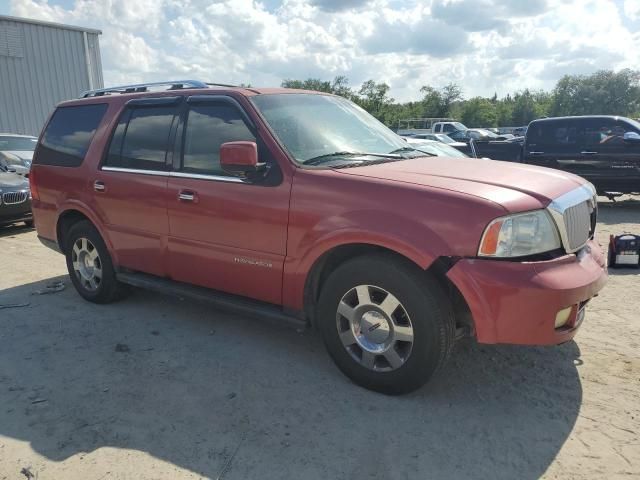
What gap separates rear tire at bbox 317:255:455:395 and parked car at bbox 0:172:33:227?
7566 millimetres

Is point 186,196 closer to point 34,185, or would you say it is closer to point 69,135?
point 69,135

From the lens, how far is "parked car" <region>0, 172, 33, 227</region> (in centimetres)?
872

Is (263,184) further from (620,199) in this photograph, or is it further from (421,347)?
(620,199)

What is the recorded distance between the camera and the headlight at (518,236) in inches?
109

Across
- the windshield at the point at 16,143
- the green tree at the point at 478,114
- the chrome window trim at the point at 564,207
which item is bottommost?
the green tree at the point at 478,114

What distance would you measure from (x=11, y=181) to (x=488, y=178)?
8928 millimetres

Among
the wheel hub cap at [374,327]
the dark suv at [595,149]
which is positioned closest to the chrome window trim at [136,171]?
the wheel hub cap at [374,327]

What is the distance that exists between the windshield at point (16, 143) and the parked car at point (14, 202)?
10.5 feet

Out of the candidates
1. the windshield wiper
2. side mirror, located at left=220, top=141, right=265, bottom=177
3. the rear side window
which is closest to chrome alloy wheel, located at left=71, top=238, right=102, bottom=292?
the rear side window

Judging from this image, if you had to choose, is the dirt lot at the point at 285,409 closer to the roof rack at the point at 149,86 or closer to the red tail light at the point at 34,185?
the red tail light at the point at 34,185

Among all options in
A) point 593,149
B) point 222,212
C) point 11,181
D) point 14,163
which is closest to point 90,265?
point 222,212

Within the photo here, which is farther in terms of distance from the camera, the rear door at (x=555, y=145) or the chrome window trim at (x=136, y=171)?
the rear door at (x=555, y=145)

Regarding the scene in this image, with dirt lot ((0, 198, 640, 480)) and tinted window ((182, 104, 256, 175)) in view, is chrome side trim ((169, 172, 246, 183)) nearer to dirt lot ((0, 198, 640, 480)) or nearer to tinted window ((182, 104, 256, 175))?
tinted window ((182, 104, 256, 175))

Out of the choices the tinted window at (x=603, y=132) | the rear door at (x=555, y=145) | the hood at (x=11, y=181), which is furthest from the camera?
the rear door at (x=555, y=145)
